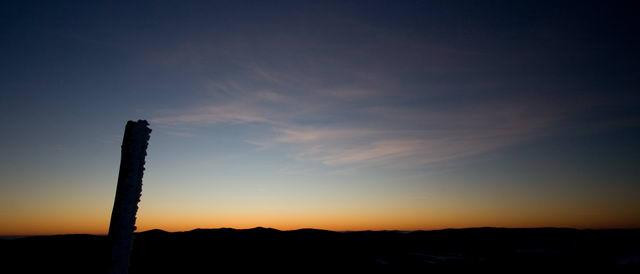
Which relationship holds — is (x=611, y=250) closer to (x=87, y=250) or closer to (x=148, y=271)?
(x=148, y=271)

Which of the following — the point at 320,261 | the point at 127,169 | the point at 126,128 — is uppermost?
the point at 126,128

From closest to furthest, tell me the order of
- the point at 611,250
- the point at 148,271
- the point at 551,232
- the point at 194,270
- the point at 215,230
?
the point at 148,271
the point at 194,270
the point at 611,250
the point at 215,230
the point at 551,232

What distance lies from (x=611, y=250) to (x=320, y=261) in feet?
82.9

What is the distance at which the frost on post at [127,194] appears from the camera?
21.2 feet

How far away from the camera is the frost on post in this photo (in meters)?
6.46

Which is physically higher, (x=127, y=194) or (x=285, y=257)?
(x=127, y=194)

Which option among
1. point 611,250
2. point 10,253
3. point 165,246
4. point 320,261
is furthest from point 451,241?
point 10,253

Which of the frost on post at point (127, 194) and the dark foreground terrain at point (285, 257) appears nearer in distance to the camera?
the frost on post at point (127, 194)

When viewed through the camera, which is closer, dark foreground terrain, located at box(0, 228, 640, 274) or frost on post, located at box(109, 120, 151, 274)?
frost on post, located at box(109, 120, 151, 274)

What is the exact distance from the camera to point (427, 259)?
28.3 meters

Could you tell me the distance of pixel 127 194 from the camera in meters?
6.56

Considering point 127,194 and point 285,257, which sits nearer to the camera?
point 127,194

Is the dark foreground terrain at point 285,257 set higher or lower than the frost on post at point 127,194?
lower

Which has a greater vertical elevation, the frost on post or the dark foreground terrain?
the frost on post
